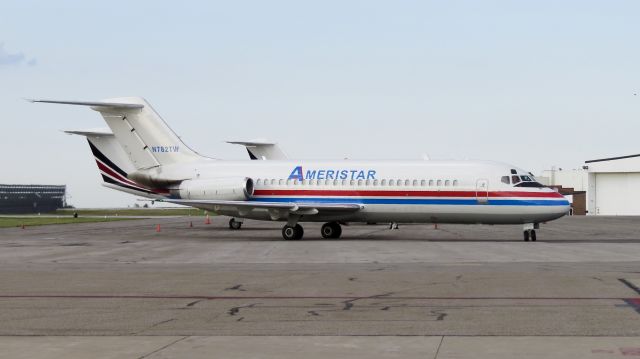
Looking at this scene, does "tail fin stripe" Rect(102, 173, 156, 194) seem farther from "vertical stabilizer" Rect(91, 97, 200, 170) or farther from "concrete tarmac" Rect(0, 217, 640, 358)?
"concrete tarmac" Rect(0, 217, 640, 358)

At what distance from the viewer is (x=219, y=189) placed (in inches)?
1471

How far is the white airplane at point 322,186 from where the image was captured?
33938 millimetres

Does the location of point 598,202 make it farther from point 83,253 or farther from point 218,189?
point 83,253

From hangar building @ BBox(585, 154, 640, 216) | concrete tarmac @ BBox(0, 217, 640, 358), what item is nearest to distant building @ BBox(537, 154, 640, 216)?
hangar building @ BBox(585, 154, 640, 216)

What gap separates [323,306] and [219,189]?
79.3ft

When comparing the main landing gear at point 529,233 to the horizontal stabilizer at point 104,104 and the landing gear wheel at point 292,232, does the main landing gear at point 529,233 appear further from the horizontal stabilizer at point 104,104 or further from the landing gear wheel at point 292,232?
the horizontal stabilizer at point 104,104

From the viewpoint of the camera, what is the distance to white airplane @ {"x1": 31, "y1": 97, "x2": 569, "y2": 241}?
33.9m

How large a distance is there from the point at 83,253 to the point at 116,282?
10.2 m

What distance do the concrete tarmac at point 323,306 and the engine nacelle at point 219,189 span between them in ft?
39.5

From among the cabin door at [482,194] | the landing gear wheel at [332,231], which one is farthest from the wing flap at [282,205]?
the cabin door at [482,194]

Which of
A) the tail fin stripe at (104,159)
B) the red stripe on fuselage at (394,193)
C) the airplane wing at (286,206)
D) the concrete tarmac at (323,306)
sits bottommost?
the concrete tarmac at (323,306)

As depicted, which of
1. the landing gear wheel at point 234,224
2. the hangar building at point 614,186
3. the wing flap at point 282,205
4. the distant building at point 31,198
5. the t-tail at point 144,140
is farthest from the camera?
the distant building at point 31,198

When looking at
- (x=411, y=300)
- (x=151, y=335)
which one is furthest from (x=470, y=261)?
(x=151, y=335)

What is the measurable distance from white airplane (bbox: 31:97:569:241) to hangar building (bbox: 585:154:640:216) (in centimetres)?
7089
